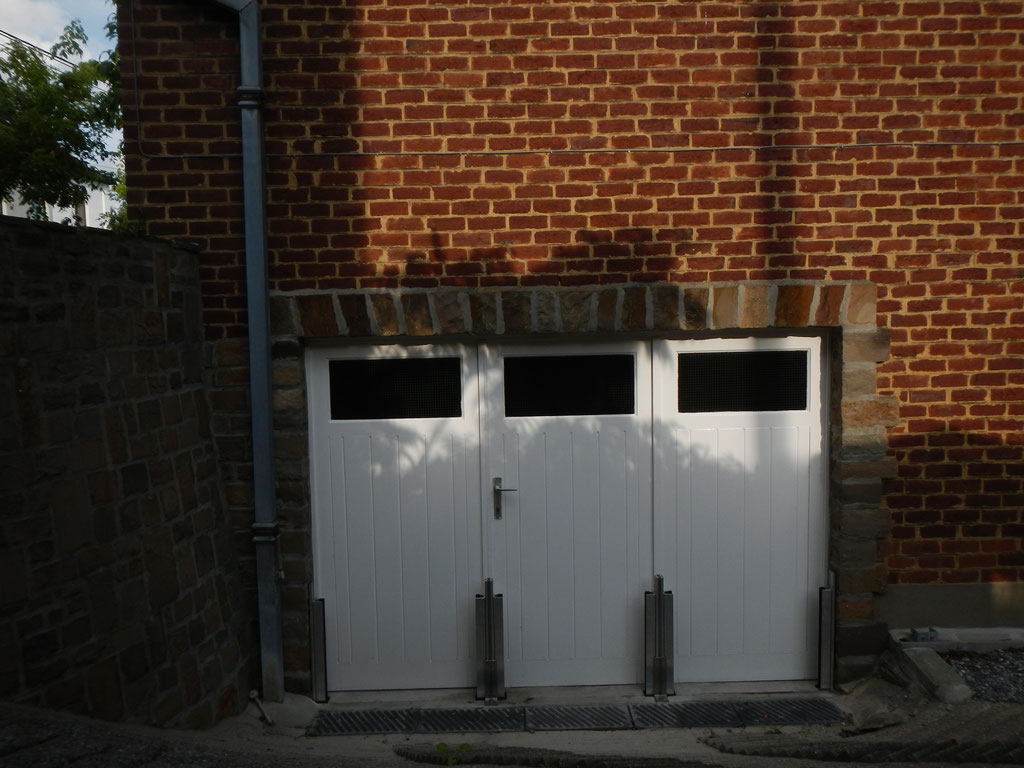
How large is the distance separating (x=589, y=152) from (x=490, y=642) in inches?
113

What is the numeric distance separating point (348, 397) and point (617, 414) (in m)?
1.59

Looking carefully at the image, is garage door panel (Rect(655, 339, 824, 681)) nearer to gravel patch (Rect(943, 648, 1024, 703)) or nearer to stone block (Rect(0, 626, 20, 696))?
gravel patch (Rect(943, 648, 1024, 703))

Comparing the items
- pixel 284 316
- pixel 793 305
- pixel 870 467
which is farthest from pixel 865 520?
pixel 284 316

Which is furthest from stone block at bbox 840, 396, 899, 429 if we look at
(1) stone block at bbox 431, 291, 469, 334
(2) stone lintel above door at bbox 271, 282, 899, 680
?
(1) stone block at bbox 431, 291, 469, 334

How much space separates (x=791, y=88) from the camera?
15.2ft

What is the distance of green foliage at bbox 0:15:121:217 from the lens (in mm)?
8922

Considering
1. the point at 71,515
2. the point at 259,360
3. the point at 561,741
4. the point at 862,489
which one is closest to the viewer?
the point at 71,515

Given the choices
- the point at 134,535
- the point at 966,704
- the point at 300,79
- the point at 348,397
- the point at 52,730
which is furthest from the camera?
the point at 348,397

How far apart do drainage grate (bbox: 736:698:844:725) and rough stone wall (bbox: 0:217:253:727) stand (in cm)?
290

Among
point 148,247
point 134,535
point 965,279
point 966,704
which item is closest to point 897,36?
point 965,279

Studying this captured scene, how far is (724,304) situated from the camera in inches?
184

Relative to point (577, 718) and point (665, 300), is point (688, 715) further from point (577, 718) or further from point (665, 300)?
point (665, 300)

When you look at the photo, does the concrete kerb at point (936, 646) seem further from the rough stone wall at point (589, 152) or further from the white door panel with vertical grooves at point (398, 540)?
the white door panel with vertical grooves at point (398, 540)

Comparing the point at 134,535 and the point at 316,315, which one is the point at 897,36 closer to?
the point at 316,315
